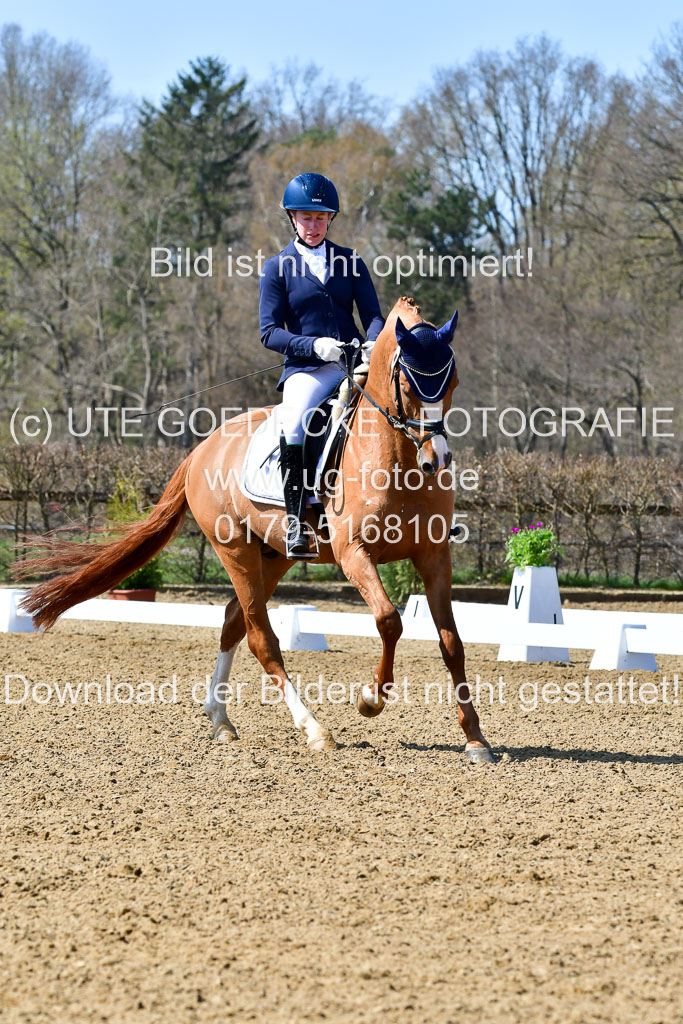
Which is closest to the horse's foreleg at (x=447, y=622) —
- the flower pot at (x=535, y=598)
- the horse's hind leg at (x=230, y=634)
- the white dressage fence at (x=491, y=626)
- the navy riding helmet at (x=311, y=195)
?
the horse's hind leg at (x=230, y=634)

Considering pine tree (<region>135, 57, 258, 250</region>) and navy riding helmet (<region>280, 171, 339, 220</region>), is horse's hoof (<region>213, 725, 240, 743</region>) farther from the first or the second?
pine tree (<region>135, 57, 258, 250</region>)

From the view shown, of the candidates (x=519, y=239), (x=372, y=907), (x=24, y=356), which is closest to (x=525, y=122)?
(x=519, y=239)

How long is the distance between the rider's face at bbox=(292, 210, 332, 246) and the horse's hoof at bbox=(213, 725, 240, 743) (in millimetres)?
2703

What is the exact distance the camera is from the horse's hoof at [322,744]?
17.7 ft

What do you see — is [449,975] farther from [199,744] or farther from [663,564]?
[663,564]

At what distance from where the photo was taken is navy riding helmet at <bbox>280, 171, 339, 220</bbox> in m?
5.63

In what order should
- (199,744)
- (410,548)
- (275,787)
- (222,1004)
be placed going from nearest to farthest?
(222,1004), (275,787), (410,548), (199,744)

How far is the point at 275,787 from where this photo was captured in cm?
469

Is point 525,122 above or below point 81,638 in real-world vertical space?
above

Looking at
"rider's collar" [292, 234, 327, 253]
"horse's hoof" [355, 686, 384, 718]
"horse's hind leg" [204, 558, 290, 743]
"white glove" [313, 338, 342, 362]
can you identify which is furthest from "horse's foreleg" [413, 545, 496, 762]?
"rider's collar" [292, 234, 327, 253]

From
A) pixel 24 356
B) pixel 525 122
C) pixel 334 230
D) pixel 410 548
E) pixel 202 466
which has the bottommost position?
pixel 410 548

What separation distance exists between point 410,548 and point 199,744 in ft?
5.18

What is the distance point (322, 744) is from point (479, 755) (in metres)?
0.82

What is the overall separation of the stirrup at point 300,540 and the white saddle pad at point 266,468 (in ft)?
0.44
